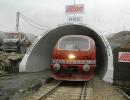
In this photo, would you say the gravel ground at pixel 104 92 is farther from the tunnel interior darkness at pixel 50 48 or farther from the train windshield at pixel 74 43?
the tunnel interior darkness at pixel 50 48

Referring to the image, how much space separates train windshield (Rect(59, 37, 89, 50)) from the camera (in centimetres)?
1914

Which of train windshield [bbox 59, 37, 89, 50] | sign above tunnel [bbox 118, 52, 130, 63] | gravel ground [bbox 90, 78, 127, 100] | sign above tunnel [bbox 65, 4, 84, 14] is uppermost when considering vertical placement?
sign above tunnel [bbox 65, 4, 84, 14]

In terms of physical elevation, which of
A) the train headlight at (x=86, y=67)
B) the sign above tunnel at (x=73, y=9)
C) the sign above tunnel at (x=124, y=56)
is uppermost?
the sign above tunnel at (x=73, y=9)

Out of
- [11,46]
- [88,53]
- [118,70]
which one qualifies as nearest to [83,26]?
[118,70]

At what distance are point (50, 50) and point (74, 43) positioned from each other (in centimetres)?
758

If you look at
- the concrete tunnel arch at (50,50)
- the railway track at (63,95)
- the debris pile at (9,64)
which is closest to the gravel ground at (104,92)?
the railway track at (63,95)

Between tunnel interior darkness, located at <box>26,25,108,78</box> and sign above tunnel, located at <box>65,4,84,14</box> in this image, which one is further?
sign above tunnel, located at <box>65,4,84,14</box>

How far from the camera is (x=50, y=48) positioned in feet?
88.2

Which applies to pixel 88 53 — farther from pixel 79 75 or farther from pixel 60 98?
pixel 60 98

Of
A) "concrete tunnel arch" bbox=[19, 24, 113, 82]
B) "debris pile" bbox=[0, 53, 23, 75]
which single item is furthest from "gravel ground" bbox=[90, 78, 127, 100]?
"debris pile" bbox=[0, 53, 23, 75]

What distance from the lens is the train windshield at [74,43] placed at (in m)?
19.1

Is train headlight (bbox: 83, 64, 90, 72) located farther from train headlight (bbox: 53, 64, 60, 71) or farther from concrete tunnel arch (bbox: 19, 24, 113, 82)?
concrete tunnel arch (bbox: 19, 24, 113, 82)

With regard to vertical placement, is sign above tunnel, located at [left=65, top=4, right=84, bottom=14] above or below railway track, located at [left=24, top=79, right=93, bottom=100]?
above

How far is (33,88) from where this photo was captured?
1602 centimetres
